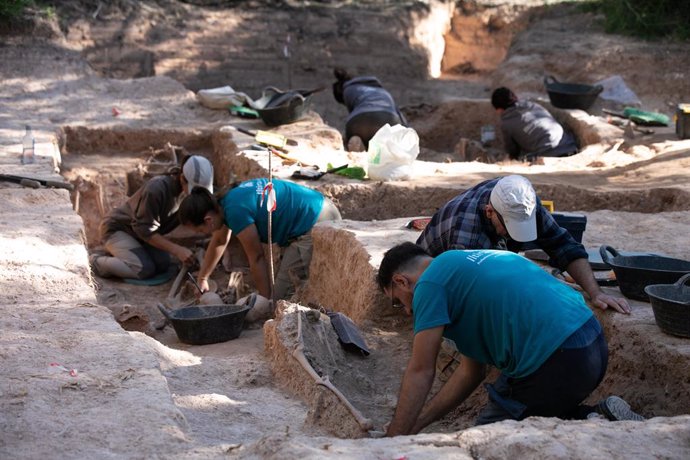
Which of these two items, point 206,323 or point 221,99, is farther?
point 221,99

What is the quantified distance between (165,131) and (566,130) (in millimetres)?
5083

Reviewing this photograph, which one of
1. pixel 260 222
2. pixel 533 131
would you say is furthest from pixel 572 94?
pixel 260 222

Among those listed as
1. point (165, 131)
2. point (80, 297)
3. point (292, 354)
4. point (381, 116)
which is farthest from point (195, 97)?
point (292, 354)

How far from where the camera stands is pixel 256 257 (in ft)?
22.6

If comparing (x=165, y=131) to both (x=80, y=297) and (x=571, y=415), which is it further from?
(x=571, y=415)

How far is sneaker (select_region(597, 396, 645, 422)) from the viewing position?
13.1 feet

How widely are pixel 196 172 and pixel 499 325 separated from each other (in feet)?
13.9

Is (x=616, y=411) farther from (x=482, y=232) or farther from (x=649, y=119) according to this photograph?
(x=649, y=119)

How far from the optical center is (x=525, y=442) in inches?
133

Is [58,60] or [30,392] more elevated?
[58,60]

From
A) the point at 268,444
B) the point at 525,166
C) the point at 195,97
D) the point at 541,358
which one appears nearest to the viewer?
the point at 268,444

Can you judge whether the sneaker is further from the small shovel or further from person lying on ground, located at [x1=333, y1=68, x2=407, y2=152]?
person lying on ground, located at [x1=333, y1=68, x2=407, y2=152]

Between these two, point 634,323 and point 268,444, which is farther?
point 634,323

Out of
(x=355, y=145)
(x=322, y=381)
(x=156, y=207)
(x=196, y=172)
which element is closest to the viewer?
(x=322, y=381)
